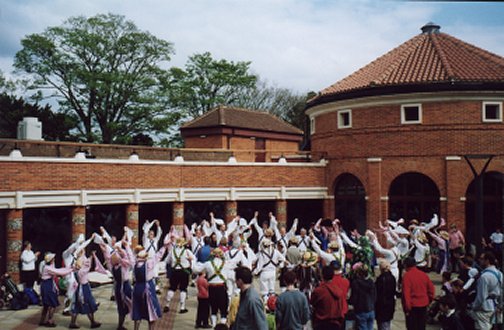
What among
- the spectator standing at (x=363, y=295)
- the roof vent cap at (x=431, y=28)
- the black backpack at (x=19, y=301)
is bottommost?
the black backpack at (x=19, y=301)

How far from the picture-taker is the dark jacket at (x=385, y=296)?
9398 mm

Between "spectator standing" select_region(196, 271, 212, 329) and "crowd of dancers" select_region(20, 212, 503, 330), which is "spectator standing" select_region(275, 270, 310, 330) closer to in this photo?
"crowd of dancers" select_region(20, 212, 503, 330)

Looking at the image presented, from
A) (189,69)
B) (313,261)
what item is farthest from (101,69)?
(313,261)

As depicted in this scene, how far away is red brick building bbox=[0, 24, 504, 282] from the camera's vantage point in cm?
1702

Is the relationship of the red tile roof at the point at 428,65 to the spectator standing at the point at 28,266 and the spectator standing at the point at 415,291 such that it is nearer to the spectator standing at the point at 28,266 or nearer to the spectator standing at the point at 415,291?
the spectator standing at the point at 415,291

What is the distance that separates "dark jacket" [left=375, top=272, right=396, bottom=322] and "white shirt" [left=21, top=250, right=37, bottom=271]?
9991mm

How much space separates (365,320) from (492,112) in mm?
14503

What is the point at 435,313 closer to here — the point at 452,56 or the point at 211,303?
the point at 211,303

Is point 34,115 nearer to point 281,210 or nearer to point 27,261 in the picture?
point 281,210

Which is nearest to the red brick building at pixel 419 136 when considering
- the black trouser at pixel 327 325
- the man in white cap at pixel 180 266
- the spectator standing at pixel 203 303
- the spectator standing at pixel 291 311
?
the man in white cap at pixel 180 266

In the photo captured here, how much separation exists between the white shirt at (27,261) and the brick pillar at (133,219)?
4600 millimetres

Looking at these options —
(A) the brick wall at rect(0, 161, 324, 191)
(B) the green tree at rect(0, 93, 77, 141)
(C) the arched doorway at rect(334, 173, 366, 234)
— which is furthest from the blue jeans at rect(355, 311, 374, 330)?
(B) the green tree at rect(0, 93, 77, 141)

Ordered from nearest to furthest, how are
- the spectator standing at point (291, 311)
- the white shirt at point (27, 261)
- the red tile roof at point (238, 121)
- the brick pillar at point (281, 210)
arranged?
the spectator standing at point (291, 311) < the white shirt at point (27, 261) < the brick pillar at point (281, 210) < the red tile roof at point (238, 121)

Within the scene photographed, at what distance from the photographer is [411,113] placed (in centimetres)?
Result: 2091
